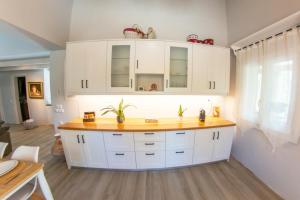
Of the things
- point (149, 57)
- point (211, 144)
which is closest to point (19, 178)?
point (149, 57)

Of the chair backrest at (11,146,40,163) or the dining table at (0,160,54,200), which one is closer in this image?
the dining table at (0,160,54,200)

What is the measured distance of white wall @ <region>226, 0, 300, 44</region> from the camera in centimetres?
165

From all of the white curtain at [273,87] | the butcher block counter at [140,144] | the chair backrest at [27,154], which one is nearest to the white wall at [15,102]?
the butcher block counter at [140,144]

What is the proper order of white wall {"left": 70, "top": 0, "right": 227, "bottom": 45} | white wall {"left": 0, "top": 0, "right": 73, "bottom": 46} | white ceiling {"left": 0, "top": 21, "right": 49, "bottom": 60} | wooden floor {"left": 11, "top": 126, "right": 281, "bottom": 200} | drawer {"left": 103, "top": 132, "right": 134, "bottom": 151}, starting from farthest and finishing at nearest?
white ceiling {"left": 0, "top": 21, "right": 49, "bottom": 60} → white wall {"left": 70, "top": 0, "right": 227, "bottom": 45} → drawer {"left": 103, "top": 132, "right": 134, "bottom": 151} → wooden floor {"left": 11, "top": 126, "right": 281, "bottom": 200} → white wall {"left": 0, "top": 0, "right": 73, "bottom": 46}

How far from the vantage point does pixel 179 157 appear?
7.43 ft

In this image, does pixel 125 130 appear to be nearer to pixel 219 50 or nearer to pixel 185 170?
pixel 185 170

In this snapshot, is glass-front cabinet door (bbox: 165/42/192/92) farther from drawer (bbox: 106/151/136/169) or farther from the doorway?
the doorway

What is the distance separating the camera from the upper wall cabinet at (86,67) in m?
2.27

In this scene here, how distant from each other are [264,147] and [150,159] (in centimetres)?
177

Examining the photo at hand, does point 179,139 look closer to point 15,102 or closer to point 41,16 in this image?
point 41,16

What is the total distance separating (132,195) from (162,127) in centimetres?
102

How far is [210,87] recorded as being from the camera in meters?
2.48

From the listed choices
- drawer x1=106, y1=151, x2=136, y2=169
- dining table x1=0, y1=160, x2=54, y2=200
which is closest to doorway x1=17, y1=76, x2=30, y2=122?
drawer x1=106, y1=151, x2=136, y2=169

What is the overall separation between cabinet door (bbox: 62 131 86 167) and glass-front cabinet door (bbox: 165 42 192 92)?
171 centimetres
